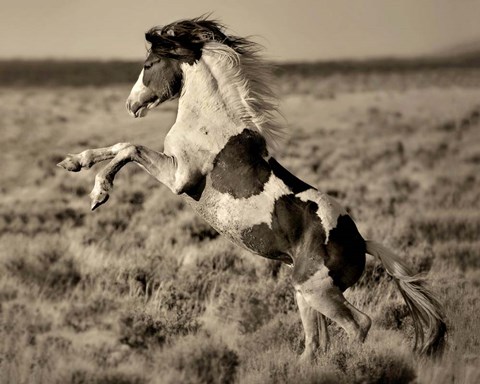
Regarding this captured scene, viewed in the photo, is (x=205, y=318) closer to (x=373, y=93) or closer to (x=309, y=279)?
(x=309, y=279)

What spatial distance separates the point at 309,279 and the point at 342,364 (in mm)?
704

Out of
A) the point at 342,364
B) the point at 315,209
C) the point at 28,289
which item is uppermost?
the point at 315,209

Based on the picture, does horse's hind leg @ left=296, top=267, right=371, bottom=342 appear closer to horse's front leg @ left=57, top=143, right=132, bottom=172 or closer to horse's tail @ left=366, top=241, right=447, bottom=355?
horse's tail @ left=366, top=241, right=447, bottom=355

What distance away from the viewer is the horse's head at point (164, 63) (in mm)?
5406

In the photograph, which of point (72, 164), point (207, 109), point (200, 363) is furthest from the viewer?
point (200, 363)

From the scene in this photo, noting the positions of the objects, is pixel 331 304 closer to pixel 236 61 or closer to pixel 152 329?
pixel 236 61

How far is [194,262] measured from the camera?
29.2 ft

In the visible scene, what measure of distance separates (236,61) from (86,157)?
1239 mm

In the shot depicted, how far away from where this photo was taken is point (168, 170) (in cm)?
504

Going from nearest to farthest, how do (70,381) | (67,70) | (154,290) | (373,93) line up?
1. (70,381)
2. (154,290)
3. (67,70)
4. (373,93)

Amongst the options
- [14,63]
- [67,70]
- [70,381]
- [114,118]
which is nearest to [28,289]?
[70,381]

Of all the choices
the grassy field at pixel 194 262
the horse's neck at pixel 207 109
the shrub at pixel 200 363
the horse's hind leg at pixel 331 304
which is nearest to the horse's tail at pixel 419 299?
the grassy field at pixel 194 262

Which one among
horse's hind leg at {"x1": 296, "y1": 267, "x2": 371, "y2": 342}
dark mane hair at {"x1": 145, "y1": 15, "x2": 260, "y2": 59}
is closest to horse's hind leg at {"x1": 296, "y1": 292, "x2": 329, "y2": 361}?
horse's hind leg at {"x1": 296, "y1": 267, "x2": 371, "y2": 342}

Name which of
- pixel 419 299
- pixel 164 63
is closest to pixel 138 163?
pixel 164 63
